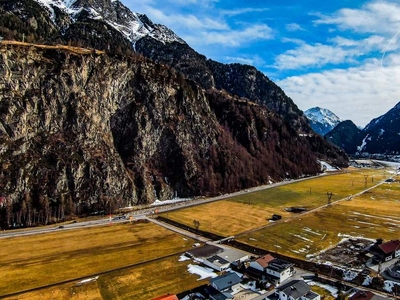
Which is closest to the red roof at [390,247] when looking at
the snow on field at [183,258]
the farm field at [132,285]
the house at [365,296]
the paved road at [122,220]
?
the house at [365,296]

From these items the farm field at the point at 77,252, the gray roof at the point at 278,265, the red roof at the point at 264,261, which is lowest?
the gray roof at the point at 278,265

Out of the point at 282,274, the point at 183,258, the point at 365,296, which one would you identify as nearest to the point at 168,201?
the point at 183,258

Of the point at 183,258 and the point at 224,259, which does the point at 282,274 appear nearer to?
the point at 224,259

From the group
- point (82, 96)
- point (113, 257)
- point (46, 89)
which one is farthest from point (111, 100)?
point (113, 257)

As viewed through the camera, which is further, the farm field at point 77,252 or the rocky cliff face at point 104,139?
the rocky cliff face at point 104,139

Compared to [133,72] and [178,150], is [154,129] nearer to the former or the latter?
[178,150]

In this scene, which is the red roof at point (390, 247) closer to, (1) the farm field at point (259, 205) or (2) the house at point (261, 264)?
(2) the house at point (261, 264)

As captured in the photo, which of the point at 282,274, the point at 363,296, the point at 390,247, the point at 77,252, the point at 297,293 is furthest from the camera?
the point at 77,252
